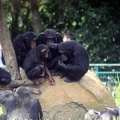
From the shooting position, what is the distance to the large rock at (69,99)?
32.4 ft

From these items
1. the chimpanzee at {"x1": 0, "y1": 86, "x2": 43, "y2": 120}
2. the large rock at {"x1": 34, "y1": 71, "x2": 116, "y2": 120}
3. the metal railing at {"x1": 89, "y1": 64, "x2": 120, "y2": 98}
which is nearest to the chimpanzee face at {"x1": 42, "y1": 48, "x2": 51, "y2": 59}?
the large rock at {"x1": 34, "y1": 71, "x2": 116, "y2": 120}

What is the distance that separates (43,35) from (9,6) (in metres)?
9.11

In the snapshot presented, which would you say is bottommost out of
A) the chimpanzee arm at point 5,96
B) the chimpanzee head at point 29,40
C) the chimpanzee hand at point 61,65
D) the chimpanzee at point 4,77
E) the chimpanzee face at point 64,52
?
the chimpanzee arm at point 5,96

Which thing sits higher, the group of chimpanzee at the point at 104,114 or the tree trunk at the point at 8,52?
the tree trunk at the point at 8,52

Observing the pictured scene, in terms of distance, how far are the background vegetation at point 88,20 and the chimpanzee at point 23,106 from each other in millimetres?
9555

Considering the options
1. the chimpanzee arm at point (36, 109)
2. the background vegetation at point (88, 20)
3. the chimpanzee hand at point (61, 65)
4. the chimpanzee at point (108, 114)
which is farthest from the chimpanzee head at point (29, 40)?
the background vegetation at point (88, 20)

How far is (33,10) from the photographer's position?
1905 centimetres

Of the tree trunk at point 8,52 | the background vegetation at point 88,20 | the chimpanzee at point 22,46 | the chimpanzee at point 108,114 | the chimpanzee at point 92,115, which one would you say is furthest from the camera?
the background vegetation at point 88,20

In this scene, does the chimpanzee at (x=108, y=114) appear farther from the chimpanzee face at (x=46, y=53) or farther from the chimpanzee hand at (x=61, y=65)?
the chimpanzee face at (x=46, y=53)

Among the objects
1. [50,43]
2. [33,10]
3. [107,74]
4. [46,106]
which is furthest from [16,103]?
[33,10]

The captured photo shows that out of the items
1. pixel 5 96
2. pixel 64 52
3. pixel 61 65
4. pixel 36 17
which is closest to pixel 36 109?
pixel 5 96

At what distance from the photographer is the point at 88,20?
19.1 m

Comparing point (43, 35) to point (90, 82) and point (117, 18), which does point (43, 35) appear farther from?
point (117, 18)

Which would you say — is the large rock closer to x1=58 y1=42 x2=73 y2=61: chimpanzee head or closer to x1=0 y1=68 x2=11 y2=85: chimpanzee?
x1=58 y1=42 x2=73 y2=61: chimpanzee head
